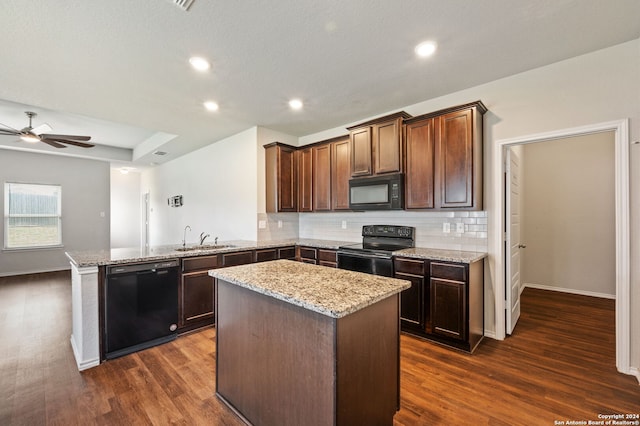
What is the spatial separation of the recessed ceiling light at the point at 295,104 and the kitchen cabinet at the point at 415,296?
7.51 feet

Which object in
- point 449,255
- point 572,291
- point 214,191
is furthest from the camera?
point 214,191

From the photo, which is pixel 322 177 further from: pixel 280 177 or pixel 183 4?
pixel 183 4

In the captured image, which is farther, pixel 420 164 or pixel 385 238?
pixel 385 238

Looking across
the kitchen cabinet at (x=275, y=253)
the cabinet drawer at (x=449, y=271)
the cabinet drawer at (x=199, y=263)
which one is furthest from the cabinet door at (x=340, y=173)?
the cabinet drawer at (x=199, y=263)

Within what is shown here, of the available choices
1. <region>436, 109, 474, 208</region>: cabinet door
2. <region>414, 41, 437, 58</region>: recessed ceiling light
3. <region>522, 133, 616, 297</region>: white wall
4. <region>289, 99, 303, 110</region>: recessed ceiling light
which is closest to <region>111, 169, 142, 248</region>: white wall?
<region>289, 99, 303, 110</region>: recessed ceiling light

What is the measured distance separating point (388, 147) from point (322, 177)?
1.26 m

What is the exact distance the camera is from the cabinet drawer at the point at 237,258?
3463mm

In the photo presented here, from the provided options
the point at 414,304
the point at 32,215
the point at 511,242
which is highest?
the point at 32,215

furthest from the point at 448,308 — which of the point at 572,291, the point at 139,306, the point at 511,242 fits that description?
the point at 572,291

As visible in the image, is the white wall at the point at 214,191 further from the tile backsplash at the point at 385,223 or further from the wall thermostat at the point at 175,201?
the tile backsplash at the point at 385,223

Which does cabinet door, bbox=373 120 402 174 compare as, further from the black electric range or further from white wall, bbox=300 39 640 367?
the black electric range

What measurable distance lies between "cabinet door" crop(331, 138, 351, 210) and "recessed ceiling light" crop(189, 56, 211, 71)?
6.76ft

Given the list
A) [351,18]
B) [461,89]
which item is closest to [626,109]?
[461,89]

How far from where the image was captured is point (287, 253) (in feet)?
13.8
